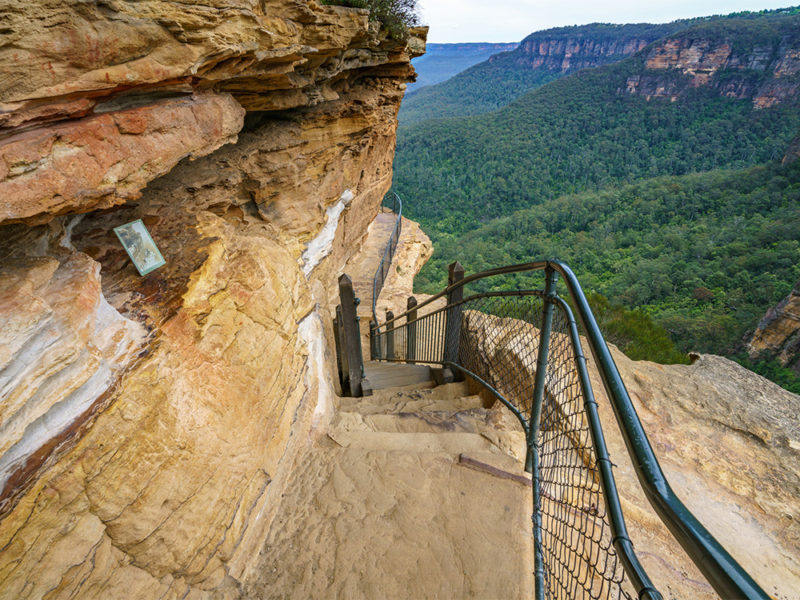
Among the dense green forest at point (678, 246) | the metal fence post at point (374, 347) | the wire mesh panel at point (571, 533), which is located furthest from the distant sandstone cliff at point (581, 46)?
the wire mesh panel at point (571, 533)

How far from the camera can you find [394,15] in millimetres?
6016

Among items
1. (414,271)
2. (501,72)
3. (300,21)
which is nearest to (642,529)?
(300,21)

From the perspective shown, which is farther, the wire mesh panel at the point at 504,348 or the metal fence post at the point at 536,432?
the wire mesh panel at the point at 504,348

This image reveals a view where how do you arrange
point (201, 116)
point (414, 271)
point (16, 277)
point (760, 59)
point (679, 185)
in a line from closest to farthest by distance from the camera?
1. point (16, 277)
2. point (201, 116)
3. point (414, 271)
4. point (679, 185)
5. point (760, 59)

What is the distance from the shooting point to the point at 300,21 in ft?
12.1

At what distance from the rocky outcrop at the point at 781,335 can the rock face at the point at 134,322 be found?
23.8 meters

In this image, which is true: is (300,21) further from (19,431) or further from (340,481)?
(340,481)

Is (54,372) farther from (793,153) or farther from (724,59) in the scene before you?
(724,59)

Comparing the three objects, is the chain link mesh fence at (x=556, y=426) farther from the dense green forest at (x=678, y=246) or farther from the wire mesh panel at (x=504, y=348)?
the dense green forest at (x=678, y=246)

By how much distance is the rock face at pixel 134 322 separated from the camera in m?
1.46

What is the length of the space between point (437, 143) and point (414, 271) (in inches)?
1938

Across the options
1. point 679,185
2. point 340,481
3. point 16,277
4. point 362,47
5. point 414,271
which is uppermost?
point 362,47

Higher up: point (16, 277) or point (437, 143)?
point (16, 277)

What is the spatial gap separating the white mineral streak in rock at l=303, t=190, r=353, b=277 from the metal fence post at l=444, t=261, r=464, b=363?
2445mm
